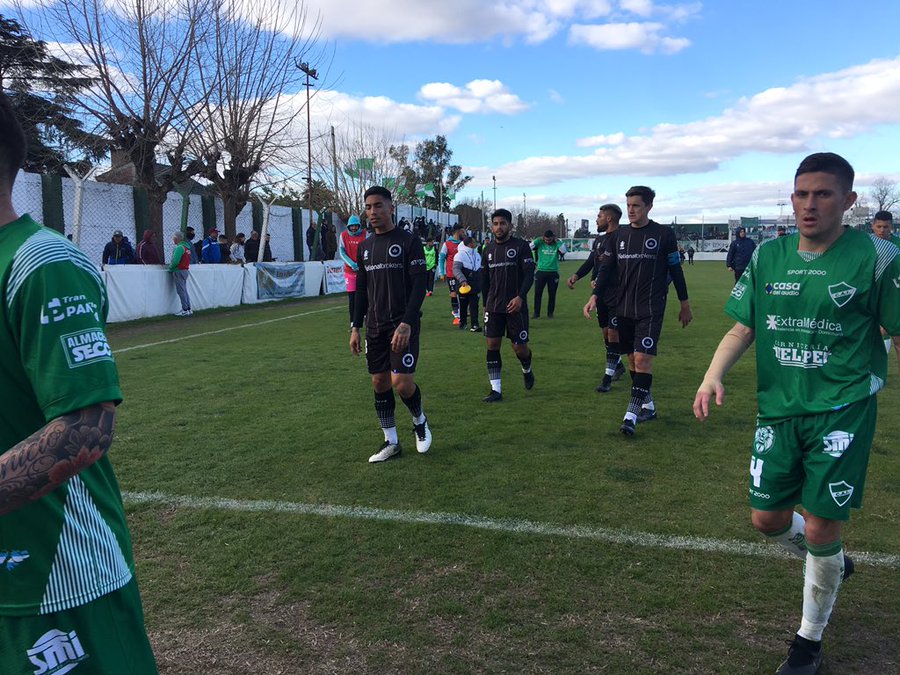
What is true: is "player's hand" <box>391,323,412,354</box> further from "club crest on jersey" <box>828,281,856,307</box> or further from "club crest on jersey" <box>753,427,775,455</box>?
"club crest on jersey" <box>828,281,856,307</box>

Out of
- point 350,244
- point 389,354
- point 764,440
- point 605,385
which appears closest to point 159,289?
point 350,244

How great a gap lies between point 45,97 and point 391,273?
2126 cm

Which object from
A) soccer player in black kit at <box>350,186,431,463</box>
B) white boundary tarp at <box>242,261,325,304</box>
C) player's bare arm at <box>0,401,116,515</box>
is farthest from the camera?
white boundary tarp at <box>242,261,325,304</box>

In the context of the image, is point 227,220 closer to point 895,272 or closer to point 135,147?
point 135,147

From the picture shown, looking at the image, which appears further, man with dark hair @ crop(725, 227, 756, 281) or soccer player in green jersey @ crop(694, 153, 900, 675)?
man with dark hair @ crop(725, 227, 756, 281)

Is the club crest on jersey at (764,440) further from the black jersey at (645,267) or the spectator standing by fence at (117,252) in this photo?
the spectator standing by fence at (117,252)

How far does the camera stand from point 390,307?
5.36 metres

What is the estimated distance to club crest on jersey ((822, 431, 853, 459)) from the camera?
256cm

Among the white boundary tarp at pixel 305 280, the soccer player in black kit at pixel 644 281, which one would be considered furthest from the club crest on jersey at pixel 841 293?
the white boundary tarp at pixel 305 280

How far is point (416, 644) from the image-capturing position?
9.58ft

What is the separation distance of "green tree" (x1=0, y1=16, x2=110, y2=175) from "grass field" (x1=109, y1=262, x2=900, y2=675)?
1555 cm

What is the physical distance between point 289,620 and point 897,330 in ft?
9.67

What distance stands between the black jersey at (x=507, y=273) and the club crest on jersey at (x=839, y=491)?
5381mm

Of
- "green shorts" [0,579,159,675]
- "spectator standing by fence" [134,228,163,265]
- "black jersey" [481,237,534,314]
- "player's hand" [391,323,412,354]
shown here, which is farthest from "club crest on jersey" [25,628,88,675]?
"spectator standing by fence" [134,228,163,265]
